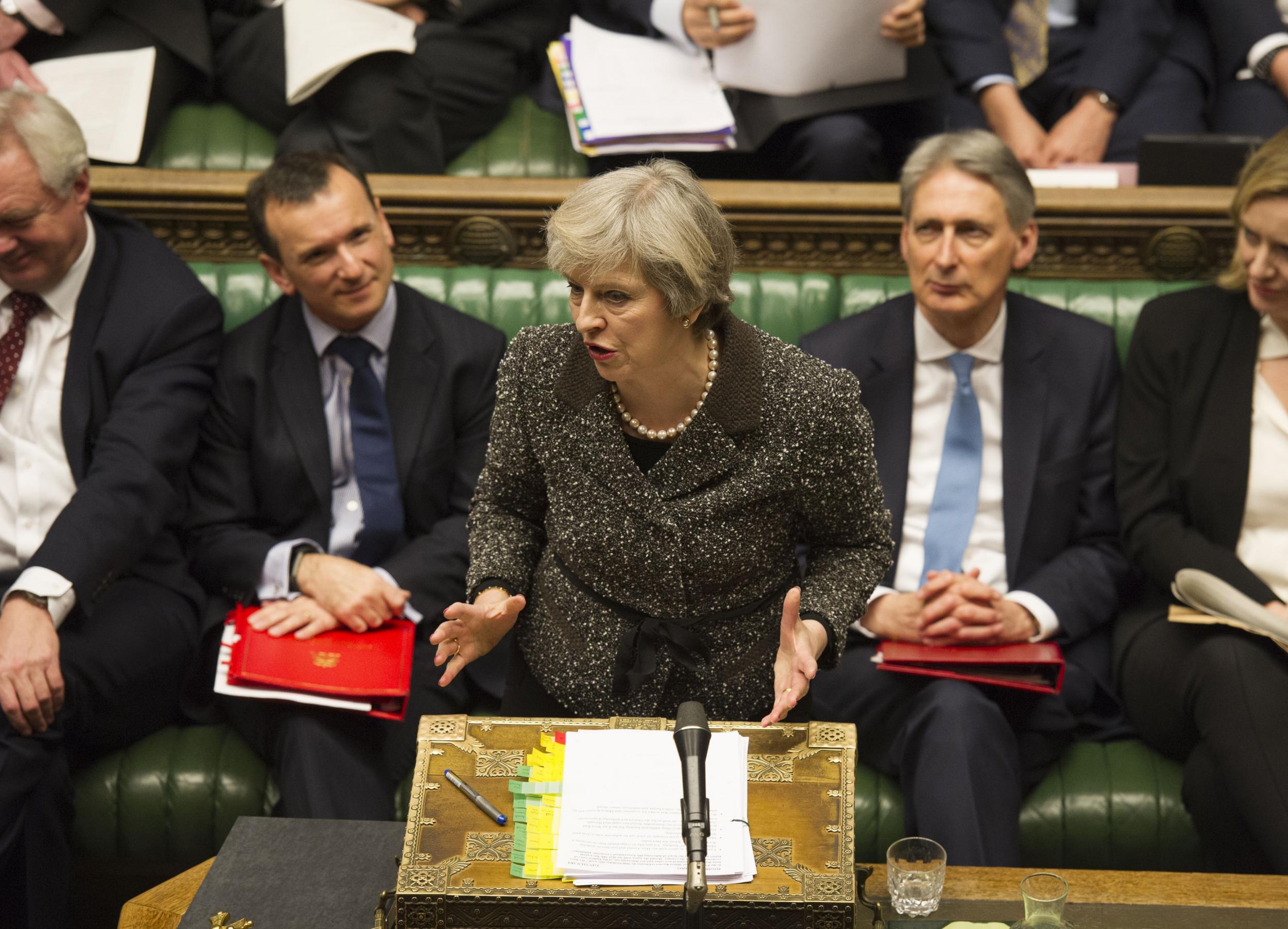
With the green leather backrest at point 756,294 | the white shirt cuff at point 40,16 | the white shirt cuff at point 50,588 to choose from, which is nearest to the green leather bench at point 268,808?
the white shirt cuff at point 50,588

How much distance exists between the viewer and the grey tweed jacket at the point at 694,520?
194cm

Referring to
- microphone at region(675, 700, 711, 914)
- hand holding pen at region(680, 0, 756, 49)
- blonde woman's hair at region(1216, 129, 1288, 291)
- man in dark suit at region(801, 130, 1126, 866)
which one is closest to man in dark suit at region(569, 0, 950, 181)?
hand holding pen at region(680, 0, 756, 49)

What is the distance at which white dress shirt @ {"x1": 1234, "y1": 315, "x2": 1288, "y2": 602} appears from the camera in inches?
101

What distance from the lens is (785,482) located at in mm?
1953

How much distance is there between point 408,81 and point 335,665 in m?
1.58

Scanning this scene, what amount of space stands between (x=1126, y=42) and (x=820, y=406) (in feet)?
7.03

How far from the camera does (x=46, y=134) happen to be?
2.56m

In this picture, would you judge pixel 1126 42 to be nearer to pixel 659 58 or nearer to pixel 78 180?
pixel 659 58

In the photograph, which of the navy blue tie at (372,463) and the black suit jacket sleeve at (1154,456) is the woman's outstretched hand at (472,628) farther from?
the black suit jacket sleeve at (1154,456)

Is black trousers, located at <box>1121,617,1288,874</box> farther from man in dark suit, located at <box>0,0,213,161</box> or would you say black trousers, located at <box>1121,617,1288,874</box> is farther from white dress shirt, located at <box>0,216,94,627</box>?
man in dark suit, located at <box>0,0,213,161</box>

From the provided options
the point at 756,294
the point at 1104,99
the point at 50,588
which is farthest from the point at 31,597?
the point at 1104,99

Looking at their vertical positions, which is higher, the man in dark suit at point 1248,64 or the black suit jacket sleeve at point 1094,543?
the man in dark suit at point 1248,64

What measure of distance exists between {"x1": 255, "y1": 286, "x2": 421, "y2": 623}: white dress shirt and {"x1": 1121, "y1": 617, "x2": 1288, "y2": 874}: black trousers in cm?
158

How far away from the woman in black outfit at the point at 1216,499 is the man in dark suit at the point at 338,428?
4.34 ft
